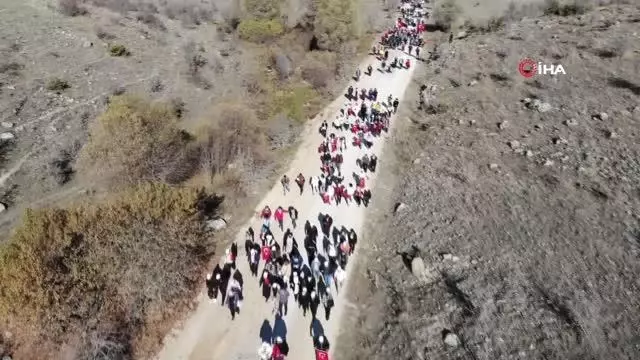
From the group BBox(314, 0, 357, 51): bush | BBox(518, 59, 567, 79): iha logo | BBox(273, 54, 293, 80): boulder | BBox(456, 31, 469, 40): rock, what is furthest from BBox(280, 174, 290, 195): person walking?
BBox(456, 31, 469, 40): rock

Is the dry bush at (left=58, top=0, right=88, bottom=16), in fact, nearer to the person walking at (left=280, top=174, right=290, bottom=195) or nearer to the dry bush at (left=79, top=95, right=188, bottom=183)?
the dry bush at (left=79, top=95, right=188, bottom=183)

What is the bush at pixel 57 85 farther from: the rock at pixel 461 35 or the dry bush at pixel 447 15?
the dry bush at pixel 447 15

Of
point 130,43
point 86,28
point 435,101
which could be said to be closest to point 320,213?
point 435,101

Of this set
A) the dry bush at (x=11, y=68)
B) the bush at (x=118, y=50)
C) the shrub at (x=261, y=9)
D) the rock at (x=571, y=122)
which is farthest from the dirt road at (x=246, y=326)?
the shrub at (x=261, y=9)

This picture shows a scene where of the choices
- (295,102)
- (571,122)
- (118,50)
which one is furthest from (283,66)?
(571,122)

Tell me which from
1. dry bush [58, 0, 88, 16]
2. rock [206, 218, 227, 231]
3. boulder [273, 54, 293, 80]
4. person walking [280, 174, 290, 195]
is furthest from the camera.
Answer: dry bush [58, 0, 88, 16]

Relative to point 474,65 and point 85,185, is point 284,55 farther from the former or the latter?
point 85,185
